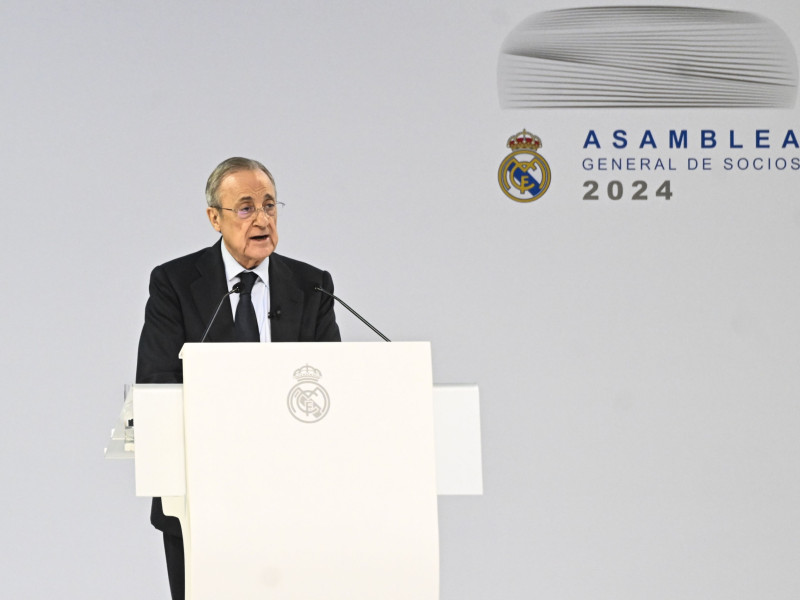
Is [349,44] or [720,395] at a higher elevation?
[349,44]

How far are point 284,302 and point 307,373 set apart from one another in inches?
36.4

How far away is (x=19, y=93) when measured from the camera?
3809 mm

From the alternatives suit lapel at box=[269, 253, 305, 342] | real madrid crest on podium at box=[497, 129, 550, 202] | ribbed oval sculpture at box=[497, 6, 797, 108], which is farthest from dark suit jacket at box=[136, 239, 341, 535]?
ribbed oval sculpture at box=[497, 6, 797, 108]

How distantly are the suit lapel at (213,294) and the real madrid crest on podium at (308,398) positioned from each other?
0.92 meters

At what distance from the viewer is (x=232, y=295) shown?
2.96 metres

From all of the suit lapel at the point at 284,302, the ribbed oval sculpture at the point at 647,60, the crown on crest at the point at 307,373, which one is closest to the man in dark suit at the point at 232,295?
the suit lapel at the point at 284,302

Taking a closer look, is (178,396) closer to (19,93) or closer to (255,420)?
(255,420)

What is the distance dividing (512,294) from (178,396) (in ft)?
7.13

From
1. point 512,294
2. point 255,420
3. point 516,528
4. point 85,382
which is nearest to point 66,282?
point 85,382

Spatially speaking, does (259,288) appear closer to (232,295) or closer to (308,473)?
(232,295)

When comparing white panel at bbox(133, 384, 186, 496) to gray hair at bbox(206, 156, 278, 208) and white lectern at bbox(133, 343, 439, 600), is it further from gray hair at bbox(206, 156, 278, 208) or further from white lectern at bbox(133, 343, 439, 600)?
gray hair at bbox(206, 156, 278, 208)

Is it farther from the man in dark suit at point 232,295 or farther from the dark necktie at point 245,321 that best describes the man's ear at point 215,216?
the dark necktie at point 245,321

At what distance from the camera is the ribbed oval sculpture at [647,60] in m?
4.04

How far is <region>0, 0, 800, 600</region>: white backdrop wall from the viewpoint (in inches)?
151
